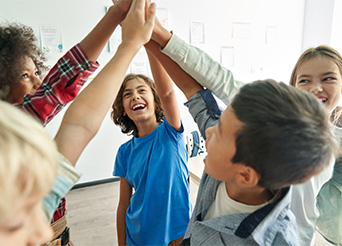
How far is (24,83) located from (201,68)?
1.97 ft

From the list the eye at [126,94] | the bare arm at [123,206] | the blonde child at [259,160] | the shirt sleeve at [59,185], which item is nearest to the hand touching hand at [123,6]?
the blonde child at [259,160]

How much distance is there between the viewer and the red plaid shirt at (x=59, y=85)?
656mm

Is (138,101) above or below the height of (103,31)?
below

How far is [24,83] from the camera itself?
841 millimetres

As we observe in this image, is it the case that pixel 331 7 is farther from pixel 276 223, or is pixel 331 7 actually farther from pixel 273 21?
pixel 276 223

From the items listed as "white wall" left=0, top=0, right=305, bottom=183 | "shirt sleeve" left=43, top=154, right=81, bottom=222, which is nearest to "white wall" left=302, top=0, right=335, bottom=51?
"white wall" left=0, top=0, right=305, bottom=183

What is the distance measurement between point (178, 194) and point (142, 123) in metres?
0.41

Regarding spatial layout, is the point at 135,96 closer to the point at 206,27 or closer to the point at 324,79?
the point at 324,79

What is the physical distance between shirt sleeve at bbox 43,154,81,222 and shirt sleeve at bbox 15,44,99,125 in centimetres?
24

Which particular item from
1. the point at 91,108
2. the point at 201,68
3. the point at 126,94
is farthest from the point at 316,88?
the point at 126,94

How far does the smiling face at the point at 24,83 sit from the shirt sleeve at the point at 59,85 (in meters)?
0.20

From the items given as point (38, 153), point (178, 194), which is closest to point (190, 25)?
point (178, 194)

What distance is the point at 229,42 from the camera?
11.3 ft

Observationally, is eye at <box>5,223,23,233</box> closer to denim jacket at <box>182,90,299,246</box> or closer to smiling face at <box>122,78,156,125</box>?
denim jacket at <box>182,90,299,246</box>
